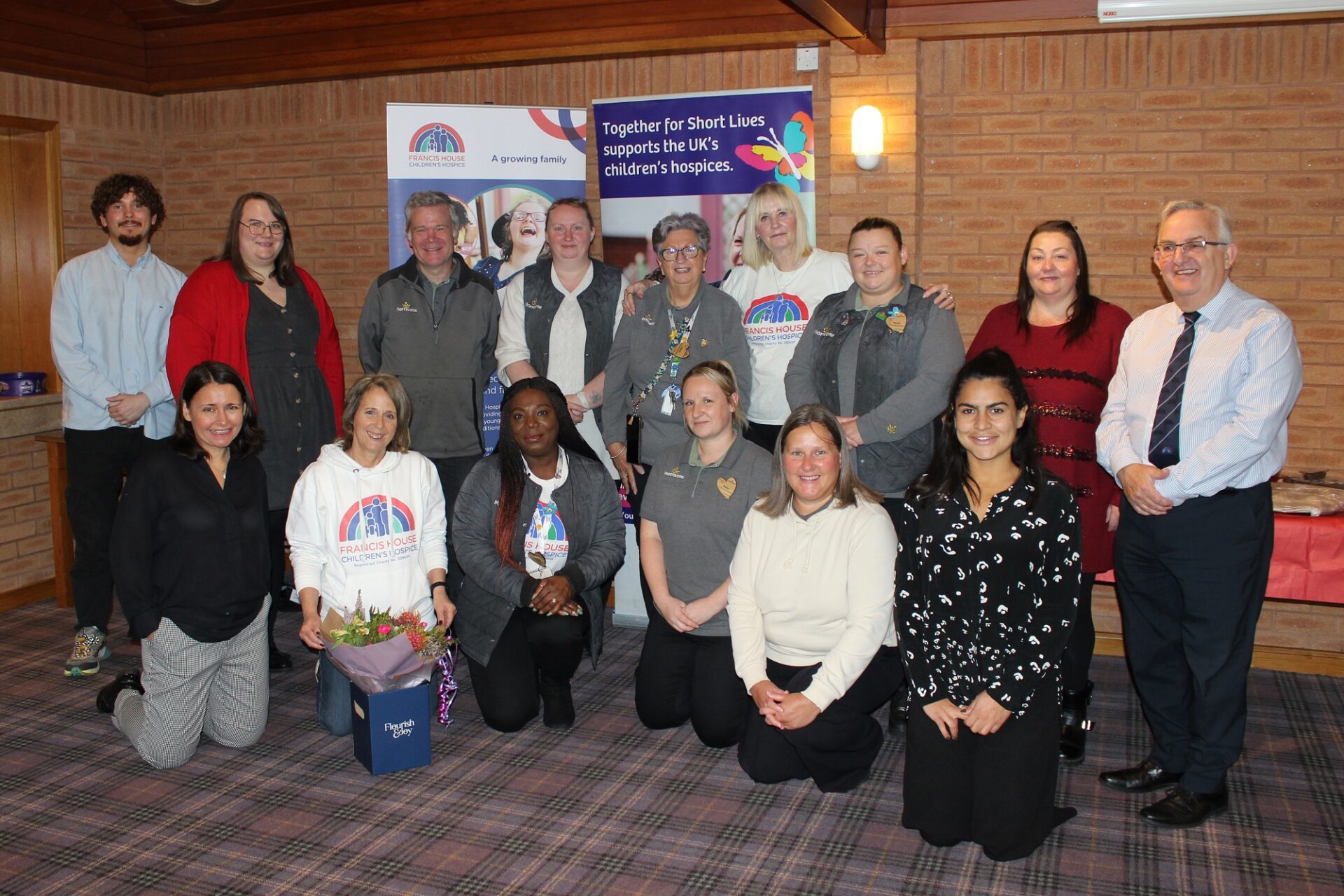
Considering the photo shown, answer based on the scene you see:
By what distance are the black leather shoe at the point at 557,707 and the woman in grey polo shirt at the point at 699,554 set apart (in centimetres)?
25

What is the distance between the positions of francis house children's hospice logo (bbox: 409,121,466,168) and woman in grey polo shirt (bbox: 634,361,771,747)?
208 cm

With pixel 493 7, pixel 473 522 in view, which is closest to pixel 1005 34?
pixel 493 7

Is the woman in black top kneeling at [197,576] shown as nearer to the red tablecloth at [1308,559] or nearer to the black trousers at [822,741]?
the black trousers at [822,741]

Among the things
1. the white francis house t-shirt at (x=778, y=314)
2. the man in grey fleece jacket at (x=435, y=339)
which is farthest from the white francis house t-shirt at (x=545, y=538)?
the white francis house t-shirt at (x=778, y=314)

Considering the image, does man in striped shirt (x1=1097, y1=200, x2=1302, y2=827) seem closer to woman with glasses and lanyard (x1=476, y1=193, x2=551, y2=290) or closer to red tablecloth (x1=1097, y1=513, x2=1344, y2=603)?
red tablecloth (x1=1097, y1=513, x2=1344, y2=603)

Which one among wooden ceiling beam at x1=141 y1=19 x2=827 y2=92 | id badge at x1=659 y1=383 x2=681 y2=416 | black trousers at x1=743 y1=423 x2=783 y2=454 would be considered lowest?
black trousers at x1=743 y1=423 x2=783 y2=454

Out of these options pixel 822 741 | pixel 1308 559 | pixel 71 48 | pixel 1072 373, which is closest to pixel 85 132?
pixel 71 48

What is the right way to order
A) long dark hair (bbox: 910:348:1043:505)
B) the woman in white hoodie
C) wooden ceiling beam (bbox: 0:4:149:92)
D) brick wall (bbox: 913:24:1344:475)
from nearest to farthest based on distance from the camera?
1. long dark hair (bbox: 910:348:1043:505)
2. the woman in white hoodie
3. brick wall (bbox: 913:24:1344:475)
4. wooden ceiling beam (bbox: 0:4:149:92)

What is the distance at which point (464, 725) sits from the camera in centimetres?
388

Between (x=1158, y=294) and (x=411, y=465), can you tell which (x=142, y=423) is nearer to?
(x=411, y=465)

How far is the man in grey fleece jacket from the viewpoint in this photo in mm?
4500

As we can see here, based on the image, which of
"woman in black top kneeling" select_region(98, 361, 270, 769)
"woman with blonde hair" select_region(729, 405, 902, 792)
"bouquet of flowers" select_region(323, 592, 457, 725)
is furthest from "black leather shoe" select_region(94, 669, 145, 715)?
"woman with blonde hair" select_region(729, 405, 902, 792)

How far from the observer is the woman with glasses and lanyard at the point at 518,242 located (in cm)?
509

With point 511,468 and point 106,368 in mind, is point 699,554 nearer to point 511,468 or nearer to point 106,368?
point 511,468
